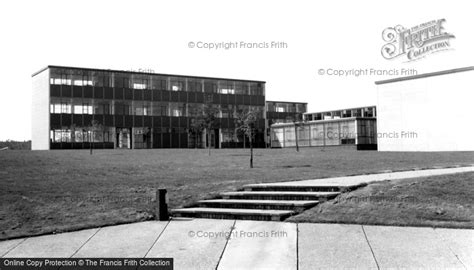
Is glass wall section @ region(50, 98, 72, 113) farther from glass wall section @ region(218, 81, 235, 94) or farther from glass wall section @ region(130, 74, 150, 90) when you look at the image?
glass wall section @ region(218, 81, 235, 94)

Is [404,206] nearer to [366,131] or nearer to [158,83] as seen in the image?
[366,131]

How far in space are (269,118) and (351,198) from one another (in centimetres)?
7500

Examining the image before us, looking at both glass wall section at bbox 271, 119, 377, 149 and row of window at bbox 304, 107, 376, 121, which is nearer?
glass wall section at bbox 271, 119, 377, 149

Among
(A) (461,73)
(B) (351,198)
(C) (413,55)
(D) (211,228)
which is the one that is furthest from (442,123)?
(D) (211,228)

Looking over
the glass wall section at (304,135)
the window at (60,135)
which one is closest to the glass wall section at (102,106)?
the window at (60,135)

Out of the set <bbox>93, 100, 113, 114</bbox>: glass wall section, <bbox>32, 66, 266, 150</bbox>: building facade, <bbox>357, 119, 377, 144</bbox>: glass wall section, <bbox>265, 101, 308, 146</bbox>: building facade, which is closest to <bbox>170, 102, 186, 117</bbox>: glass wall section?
<bbox>32, 66, 266, 150</bbox>: building facade

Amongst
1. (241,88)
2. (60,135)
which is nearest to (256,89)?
(241,88)

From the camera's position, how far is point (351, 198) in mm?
12508

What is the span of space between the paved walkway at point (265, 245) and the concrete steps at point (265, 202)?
19.5 inches

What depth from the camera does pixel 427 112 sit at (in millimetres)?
45688

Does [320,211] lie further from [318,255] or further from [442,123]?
[442,123]

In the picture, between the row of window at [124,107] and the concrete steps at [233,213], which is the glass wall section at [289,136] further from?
the concrete steps at [233,213]

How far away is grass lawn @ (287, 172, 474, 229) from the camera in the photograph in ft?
35.5

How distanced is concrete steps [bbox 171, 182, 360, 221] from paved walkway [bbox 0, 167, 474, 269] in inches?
19.5
